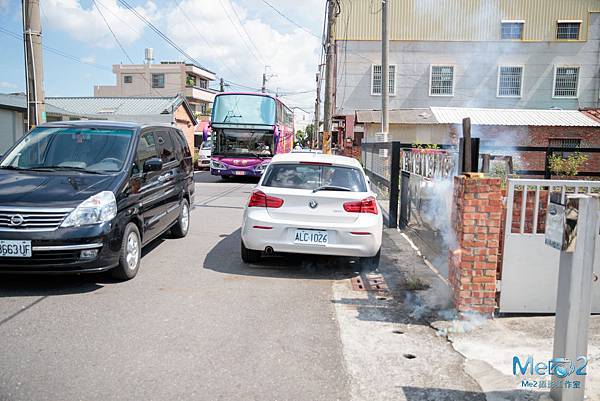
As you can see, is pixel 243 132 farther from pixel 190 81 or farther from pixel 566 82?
pixel 190 81

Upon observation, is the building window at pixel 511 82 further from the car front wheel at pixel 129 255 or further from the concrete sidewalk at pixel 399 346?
the car front wheel at pixel 129 255

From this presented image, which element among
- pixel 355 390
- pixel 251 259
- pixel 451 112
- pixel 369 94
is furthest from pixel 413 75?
pixel 355 390

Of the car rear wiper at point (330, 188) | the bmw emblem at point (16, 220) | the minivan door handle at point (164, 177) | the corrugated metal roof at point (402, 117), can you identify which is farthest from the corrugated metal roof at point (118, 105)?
the bmw emblem at point (16, 220)

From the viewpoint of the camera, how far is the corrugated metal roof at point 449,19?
32531mm

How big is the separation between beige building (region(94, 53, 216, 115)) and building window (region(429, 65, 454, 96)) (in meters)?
27.3

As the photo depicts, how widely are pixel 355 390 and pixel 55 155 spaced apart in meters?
4.72

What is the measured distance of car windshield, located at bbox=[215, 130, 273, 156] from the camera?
19250mm

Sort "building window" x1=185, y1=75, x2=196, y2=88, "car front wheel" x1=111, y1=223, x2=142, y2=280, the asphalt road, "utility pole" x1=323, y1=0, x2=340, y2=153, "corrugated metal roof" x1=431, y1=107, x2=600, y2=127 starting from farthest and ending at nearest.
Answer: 1. "building window" x1=185, y1=75, x2=196, y2=88
2. "corrugated metal roof" x1=431, y1=107, x2=600, y2=127
3. "utility pole" x1=323, y1=0, x2=340, y2=153
4. "car front wheel" x1=111, y1=223, x2=142, y2=280
5. the asphalt road

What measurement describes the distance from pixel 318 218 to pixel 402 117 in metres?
23.2

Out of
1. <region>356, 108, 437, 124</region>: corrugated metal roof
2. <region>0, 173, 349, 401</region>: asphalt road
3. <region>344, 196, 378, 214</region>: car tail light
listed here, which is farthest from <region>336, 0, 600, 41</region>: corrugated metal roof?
<region>0, 173, 349, 401</region>: asphalt road

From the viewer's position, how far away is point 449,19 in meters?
32.2

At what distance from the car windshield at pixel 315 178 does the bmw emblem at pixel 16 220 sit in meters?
2.65

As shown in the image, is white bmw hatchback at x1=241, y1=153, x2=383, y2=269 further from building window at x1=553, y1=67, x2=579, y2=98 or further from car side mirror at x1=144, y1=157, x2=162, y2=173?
building window at x1=553, y1=67, x2=579, y2=98

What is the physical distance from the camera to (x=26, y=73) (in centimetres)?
1002
